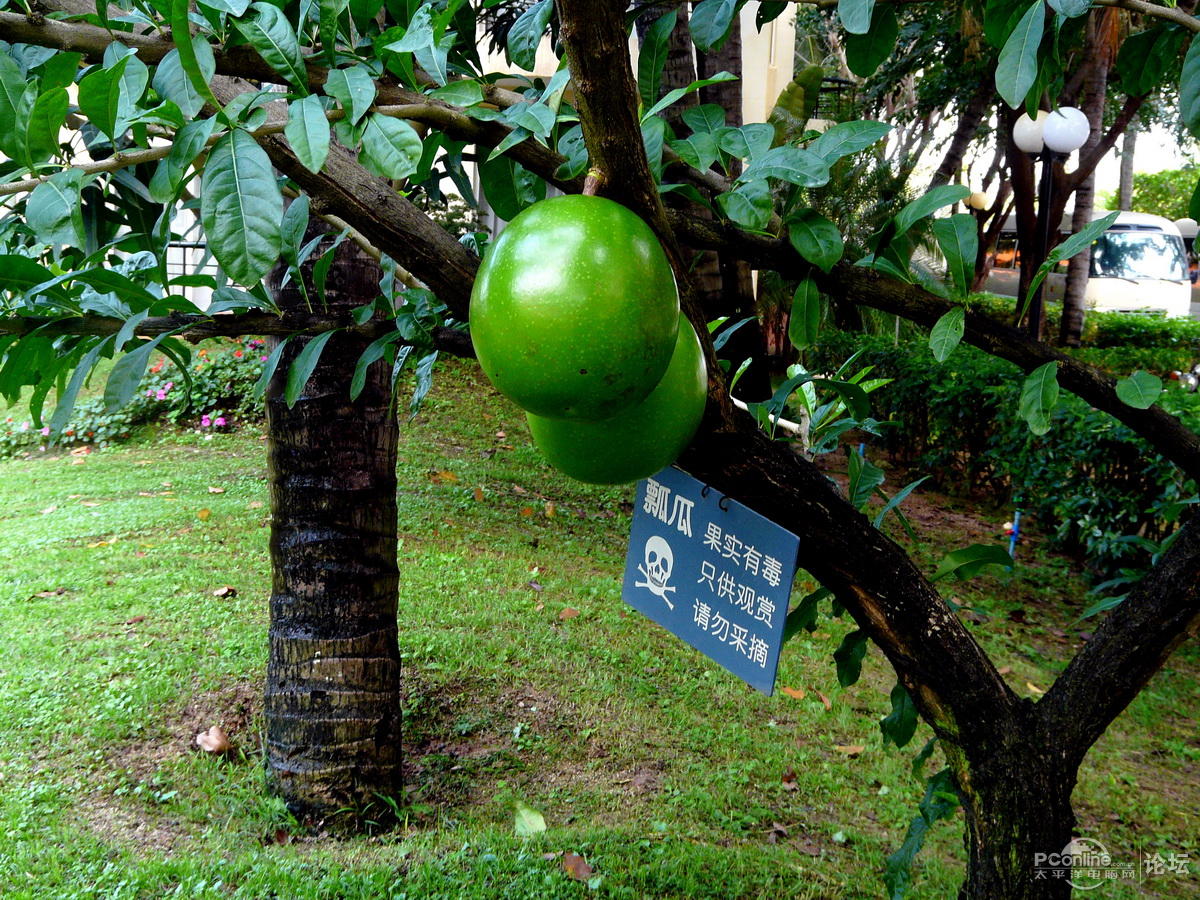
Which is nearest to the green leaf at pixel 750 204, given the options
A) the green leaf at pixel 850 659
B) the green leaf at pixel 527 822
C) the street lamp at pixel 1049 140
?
the green leaf at pixel 850 659

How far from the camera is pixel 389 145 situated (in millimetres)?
830

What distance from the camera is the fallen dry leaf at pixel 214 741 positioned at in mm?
2650

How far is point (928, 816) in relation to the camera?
1677 millimetres

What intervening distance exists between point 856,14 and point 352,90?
1.71ft

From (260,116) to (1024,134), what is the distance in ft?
27.7

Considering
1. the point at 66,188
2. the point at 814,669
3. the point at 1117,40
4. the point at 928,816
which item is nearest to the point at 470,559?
the point at 814,669

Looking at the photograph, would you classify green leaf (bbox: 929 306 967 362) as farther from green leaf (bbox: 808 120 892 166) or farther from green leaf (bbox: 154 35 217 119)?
green leaf (bbox: 154 35 217 119)

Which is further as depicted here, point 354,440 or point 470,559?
point 470,559

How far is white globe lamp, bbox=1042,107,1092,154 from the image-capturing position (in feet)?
23.2

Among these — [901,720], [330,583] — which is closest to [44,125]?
[901,720]

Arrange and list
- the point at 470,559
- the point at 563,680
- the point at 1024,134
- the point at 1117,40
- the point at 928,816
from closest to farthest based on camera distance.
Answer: the point at 928,816 → the point at 563,680 → the point at 470,559 → the point at 1024,134 → the point at 1117,40

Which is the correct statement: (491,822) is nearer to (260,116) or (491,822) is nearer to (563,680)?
(563,680)

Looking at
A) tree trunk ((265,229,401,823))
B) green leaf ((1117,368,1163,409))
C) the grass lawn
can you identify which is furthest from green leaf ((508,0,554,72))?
the grass lawn

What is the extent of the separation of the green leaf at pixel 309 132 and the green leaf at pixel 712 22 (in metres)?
0.56
